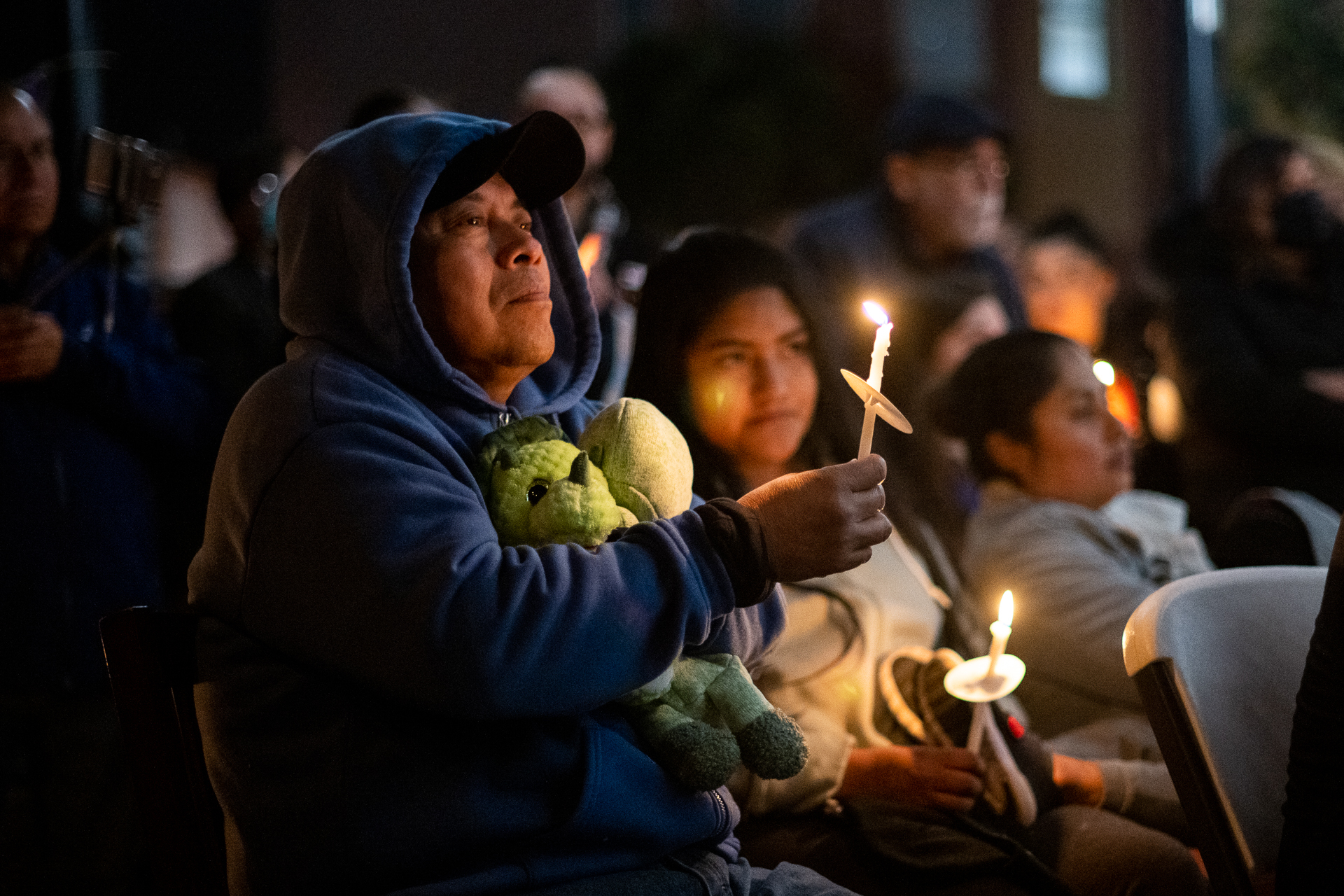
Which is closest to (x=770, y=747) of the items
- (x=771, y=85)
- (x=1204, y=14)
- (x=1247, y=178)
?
(x=1247, y=178)

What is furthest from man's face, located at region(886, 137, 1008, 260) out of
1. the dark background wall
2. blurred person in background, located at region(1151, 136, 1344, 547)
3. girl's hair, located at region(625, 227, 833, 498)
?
the dark background wall

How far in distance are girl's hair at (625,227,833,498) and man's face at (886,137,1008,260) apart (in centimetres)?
173

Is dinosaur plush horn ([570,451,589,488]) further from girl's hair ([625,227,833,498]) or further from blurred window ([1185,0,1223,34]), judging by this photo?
blurred window ([1185,0,1223,34])

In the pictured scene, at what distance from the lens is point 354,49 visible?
16500mm

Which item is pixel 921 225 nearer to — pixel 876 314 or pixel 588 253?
pixel 588 253

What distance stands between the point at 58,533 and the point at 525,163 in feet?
4.83

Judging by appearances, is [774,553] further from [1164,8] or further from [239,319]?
[1164,8]

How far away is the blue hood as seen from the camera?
4.86 ft

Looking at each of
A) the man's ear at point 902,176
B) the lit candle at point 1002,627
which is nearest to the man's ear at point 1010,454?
the lit candle at point 1002,627

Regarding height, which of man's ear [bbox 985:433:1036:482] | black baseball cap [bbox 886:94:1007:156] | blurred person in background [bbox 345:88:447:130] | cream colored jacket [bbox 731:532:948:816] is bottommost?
cream colored jacket [bbox 731:532:948:816]

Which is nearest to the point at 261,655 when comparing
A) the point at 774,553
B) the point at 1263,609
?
the point at 774,553

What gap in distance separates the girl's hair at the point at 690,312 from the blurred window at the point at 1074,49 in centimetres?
1576

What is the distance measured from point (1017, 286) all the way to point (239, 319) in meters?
2.54

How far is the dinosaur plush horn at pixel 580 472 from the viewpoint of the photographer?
1.42 m
